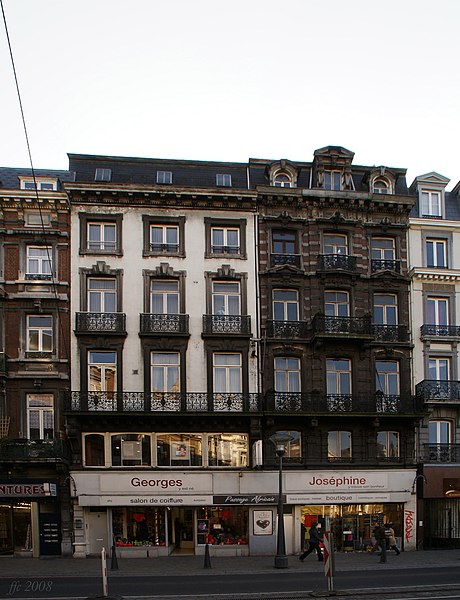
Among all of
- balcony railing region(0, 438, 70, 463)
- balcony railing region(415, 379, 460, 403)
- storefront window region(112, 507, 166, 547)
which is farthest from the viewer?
balcony railing region(415, 379, 460, 403)

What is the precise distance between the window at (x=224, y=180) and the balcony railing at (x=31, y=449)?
44.8ft

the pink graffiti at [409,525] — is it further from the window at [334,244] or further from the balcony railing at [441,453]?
the window at [334,244]

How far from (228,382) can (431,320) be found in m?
10.0

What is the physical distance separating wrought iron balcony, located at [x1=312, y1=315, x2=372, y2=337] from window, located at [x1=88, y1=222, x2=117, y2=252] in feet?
31.4

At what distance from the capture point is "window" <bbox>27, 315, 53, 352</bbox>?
30703 millimetres

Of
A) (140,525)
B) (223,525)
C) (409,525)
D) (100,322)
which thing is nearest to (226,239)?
(100,322)

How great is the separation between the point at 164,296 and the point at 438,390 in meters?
12.9

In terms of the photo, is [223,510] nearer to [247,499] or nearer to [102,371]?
[247,499]

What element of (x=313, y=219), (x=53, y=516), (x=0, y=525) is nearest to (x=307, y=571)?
(x=53, y=516)


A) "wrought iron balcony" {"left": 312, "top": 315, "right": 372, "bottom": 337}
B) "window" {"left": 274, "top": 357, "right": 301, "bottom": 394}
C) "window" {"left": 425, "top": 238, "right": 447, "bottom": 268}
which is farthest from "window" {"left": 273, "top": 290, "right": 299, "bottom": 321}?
"window" {"left": 425, "top": 238, "right": 447, "bottom": 268}

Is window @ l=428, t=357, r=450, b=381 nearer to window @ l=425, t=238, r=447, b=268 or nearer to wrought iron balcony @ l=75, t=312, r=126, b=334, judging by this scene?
window @ l=425, t=238, r=447, b=268

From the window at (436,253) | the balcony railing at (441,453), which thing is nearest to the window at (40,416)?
the balcony railing at (441,453)

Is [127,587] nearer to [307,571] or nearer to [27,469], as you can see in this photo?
[307,571]

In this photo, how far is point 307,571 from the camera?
2359cm
